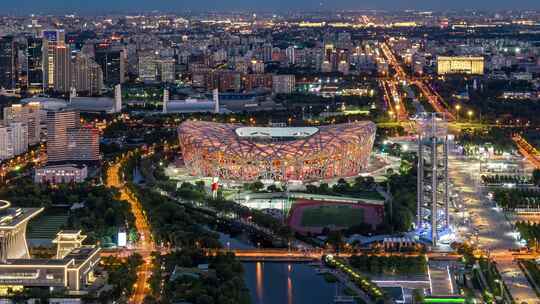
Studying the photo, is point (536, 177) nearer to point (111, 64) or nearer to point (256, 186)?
point (256, 186)

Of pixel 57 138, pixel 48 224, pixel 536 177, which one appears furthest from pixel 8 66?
pixel 536 177

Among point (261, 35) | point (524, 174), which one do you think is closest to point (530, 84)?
point (524, 174)

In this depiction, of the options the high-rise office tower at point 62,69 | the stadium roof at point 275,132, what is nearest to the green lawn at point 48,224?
the stadium roof at point 275,132

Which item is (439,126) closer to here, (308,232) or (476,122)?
(308,232)

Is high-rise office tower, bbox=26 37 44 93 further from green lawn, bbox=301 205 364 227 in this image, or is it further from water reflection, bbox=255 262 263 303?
water reflection, bbox=255 262 263 303

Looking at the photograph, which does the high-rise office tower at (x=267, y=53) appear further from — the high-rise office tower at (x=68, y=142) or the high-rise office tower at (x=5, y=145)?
the high-rise office tower at (x=68, y=142)

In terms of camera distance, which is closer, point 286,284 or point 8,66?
point 286,284

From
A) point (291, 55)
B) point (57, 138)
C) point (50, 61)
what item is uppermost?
point (50, 61)

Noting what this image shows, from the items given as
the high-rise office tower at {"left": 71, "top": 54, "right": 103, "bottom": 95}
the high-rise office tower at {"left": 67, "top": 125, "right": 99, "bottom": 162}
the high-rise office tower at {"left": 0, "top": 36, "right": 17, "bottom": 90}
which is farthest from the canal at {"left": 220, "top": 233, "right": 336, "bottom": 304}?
the high-rise office tower at {"left": 0, "top": 36, "right": 17, "bottom": 90}
